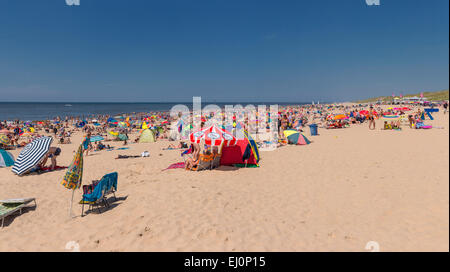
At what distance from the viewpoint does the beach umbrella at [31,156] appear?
823 cm

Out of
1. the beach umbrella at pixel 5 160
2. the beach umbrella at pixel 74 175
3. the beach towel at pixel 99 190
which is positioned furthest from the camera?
the beach umbrella at pixel 5 160

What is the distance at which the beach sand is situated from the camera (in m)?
2.64

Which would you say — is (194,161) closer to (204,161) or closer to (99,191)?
(204,161)

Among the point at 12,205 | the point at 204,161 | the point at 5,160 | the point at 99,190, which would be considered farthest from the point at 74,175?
the point at 5,160

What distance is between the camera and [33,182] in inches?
299

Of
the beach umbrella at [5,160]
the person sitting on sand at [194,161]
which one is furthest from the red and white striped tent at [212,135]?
the beach umbrella at [5,160]

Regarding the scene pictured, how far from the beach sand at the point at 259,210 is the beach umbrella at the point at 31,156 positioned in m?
0.38

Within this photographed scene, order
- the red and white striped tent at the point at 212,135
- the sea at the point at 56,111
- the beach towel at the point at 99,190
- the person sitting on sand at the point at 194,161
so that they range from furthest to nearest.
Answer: the sea at the point at 56,111 → the person sitting on sand at the point at 194,161 → the red and white striped tent at the point at 212,135 → the beach towel at the point at 99,190

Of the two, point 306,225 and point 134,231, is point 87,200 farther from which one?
point 306,225

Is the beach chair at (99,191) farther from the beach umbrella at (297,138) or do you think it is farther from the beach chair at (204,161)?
the beach umbrella at (297,138)
